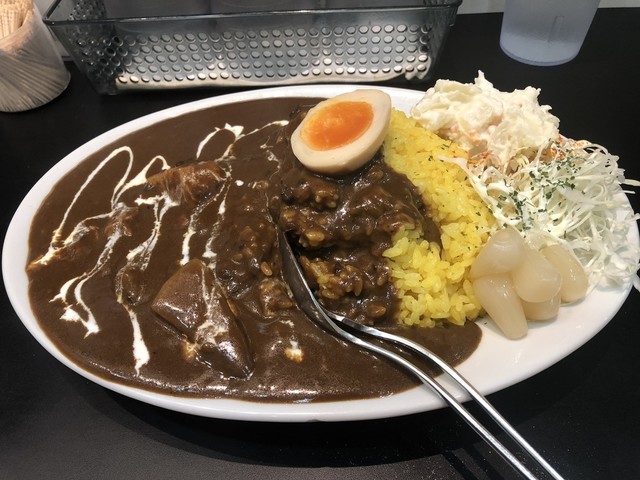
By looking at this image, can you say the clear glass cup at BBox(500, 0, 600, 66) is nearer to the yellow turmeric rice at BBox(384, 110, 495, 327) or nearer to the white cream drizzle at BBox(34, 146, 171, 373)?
the yellow turmeric rice at BBox(384, 110, 495, 327)

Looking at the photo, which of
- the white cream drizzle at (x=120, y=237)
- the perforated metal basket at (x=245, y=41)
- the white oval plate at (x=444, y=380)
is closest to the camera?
the white oval plate at (x=444, y=380)

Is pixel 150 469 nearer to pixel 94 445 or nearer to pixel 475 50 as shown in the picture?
pixel 94 445

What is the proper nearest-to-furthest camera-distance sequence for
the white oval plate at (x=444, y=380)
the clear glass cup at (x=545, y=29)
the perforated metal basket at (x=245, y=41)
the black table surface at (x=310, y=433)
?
the white oval plate at (x=444, y=380) < the black table surface at (x=310, y=433) < the perforated metal basket at (x=245, y=41) < the clear glass cup at (x=545, y=29)

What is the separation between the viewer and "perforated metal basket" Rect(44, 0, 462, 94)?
120 inches

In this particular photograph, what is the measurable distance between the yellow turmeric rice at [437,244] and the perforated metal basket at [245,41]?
1.20 m

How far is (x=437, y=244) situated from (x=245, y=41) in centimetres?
208

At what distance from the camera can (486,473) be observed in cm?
167

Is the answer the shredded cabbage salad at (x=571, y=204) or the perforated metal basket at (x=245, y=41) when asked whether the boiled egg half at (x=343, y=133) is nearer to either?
the shredded cabbage salad at (x=571, y=204)

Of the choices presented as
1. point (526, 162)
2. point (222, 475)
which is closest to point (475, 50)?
point (526, 162)

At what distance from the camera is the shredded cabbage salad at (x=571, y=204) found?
6.43 feet

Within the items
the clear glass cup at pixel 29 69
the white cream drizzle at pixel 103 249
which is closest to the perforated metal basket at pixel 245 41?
the clear glass cup at pixel 29 69

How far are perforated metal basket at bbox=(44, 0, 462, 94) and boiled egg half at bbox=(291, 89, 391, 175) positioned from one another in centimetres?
115

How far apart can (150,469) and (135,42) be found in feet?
9.11

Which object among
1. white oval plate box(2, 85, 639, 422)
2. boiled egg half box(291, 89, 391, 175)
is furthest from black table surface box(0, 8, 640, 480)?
boiled egg half box(291, 89, 391, 175)
